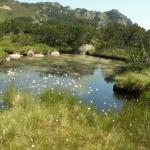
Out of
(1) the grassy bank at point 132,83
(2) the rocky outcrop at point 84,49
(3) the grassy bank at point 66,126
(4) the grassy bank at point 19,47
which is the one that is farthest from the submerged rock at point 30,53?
(3) the grassy bank at point 66,126

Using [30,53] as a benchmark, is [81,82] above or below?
above

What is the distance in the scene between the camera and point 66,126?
15141 mm

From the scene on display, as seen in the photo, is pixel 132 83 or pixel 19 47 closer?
pixel 132 83

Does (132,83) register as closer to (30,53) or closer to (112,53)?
(30,53)

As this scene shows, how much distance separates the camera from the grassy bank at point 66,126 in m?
13.3

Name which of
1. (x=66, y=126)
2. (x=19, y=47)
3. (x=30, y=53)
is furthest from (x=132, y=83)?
(x=19, y=47)

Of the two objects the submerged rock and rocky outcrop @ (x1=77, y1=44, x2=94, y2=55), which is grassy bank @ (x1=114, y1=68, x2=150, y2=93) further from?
rocky outcrop @ (x1=77, y1=44, x2=94, y2=55)

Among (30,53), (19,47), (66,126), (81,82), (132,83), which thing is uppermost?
(66,126)

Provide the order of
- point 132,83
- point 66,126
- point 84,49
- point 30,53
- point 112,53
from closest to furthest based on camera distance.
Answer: point 66,126 < point 132,83 < point 30,53 < point 112,53 < point 84,49

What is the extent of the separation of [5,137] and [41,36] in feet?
448

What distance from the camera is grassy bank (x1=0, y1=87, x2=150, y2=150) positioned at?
43.5ft

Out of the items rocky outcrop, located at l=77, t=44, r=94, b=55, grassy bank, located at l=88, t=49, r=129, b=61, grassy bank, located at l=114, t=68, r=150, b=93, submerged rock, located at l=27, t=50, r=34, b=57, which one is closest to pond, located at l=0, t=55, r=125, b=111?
grassy bank, located at l=114, t=68, r=150, b=93

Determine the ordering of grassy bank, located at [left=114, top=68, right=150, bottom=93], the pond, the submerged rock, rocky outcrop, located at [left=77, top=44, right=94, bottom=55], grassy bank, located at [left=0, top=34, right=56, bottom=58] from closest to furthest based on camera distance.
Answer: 1. the pond
2. grassy bank, located at [left=114, top=68, right=150, bottom=93]
3. grassy bank, located at [left=0, top=34, right=56, bottom=58]
4. the submerged rock
5. rocky outcrop, located at [left=77, top=44, right=94, bottom=55]

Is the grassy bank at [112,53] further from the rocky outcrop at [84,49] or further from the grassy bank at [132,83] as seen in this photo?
the grassy bank at [132,83]
